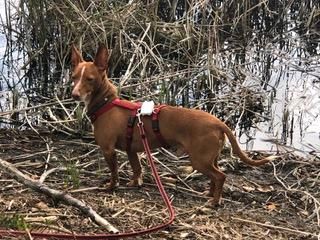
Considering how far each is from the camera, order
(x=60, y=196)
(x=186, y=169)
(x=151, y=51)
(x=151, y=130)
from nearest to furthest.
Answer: (x=60, y=196) < (x=151, y=130) < (x=186, y=169) < (x=151, y=51)

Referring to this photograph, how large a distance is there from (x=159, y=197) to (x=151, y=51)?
297 centimetres

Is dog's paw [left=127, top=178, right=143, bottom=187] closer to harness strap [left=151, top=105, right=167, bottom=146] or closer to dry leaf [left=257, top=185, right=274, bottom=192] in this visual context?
harness strap [left=151, top=105, right=167, bottom=146]

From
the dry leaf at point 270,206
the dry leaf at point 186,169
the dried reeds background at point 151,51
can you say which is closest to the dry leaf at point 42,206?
the dry leaf at point 186,169

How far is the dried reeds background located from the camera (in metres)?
6.92

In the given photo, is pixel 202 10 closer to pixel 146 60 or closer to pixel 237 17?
pixel 237 17

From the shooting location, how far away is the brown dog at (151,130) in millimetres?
4355

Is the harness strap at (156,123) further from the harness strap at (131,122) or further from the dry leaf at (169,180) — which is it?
the dry leaf at (169,180)

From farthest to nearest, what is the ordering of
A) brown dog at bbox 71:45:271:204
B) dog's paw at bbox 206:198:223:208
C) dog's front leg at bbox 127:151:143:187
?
dog's front leg at bbox 127:151:143:187
dog's paw at bbox 206:198:223:208
brown dog at bbox 71:45:271:204

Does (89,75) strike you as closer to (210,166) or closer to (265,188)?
(210,166)

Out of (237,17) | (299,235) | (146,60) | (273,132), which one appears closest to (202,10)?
(237,17)

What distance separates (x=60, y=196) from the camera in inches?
159

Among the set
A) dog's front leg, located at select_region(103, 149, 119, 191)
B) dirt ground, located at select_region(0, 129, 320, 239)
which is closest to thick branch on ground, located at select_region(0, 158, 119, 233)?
dirt ground, located at select_region(0, 129, 320, 239)

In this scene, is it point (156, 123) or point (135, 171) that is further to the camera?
point (135, 171)

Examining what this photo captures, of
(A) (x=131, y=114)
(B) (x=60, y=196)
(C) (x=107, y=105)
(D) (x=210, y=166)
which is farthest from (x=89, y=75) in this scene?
(D) (x=210, y=166)
